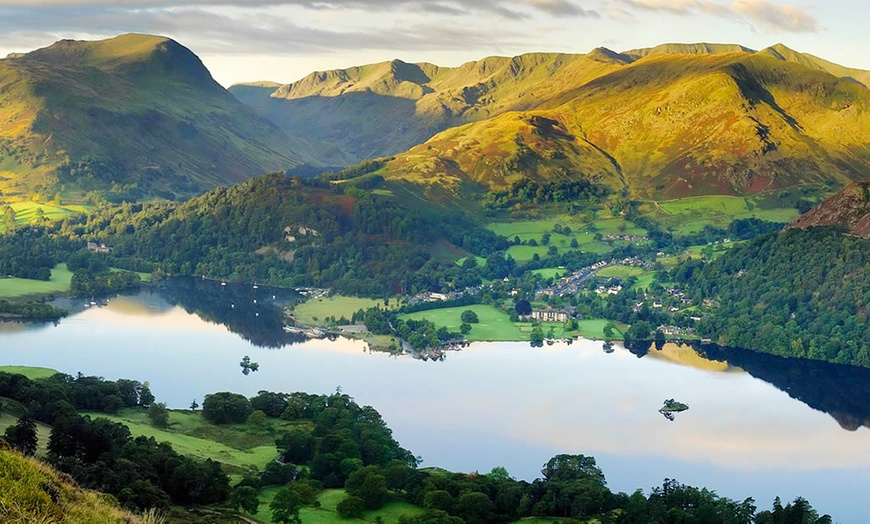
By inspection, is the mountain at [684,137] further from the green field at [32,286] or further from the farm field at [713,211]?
the green field at [32,286]

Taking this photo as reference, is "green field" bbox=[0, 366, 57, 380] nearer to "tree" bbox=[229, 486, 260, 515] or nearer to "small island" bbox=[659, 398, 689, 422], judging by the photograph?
"tree" bbox=[229, 486, 260, 515]

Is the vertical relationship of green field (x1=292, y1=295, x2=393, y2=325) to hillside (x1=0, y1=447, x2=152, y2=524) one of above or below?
above

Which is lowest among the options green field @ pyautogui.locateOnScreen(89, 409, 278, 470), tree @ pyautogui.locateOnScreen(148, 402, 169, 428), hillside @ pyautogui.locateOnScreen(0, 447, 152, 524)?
green field @ pyautogui.locateOnScreen(89, 409, 278, 470)

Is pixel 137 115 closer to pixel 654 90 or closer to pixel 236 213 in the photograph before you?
pixel 236 213

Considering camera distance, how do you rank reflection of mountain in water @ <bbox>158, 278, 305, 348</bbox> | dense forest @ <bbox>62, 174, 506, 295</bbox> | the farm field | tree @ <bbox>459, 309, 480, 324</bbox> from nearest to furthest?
reflection of mountain in water @ <bbox>158, 278, 305, 348</bbox>, tree @ <bbox>459, 309, 480, 324</bbox>, dense forest @ <bbox>62, 174, 506, 295</bbox>, the farm field

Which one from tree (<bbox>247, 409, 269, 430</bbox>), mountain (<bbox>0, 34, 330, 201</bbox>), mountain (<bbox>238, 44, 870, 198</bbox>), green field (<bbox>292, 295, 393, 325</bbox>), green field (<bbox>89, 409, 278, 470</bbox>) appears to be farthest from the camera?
mountain (<bbox>0, 34, 330, 201</bbox>)

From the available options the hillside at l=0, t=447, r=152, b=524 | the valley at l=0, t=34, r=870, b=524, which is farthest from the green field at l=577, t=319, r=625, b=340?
the hillside at l=0, t=447, r=152, b=524

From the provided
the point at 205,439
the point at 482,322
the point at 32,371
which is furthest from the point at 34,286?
the point at 205,439

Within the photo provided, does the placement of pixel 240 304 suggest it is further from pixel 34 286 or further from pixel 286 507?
pixel 286 507
